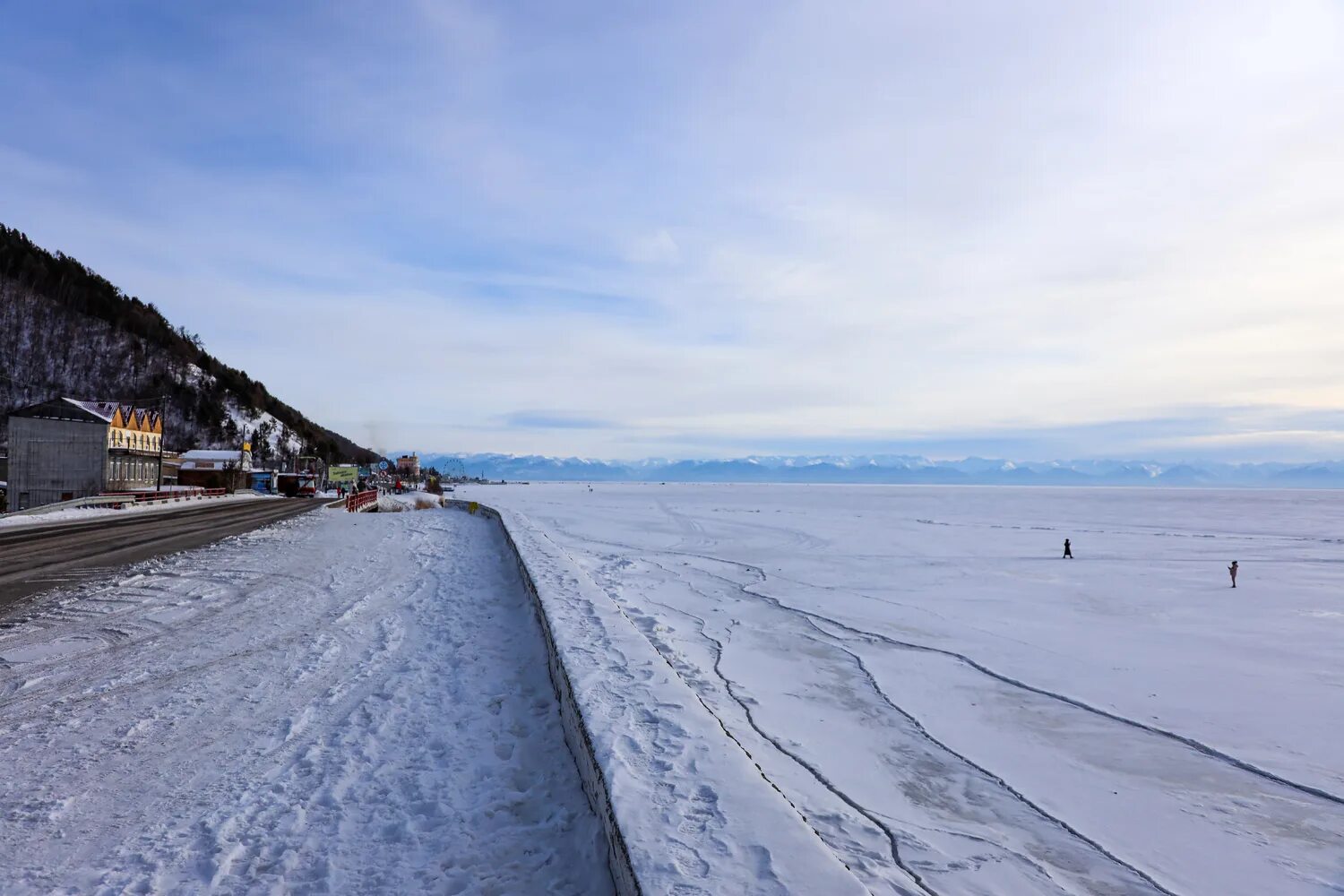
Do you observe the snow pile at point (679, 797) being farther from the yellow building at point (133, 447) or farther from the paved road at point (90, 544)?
the yellow building at point (133, 447)

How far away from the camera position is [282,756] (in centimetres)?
511

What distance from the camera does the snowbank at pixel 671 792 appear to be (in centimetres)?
342

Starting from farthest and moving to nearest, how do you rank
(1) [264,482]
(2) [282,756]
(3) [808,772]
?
(1) [264,482] < (3) [808,772] < (2) [282,756]

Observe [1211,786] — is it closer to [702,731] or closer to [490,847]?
[702,731]

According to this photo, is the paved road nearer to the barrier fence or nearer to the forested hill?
the barrier fence

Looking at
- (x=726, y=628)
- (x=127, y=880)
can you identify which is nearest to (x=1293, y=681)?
(x=726, y=628)

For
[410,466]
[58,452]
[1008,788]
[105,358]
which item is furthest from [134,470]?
[410,466]

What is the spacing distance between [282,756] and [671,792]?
2853 millimetres

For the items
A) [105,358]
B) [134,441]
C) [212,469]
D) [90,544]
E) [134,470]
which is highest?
[105,358]

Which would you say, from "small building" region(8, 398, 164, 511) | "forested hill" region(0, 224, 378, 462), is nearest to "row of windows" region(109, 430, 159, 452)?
"small building" region(8, 398, 164, 511)

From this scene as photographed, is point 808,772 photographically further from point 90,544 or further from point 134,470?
point 134,470

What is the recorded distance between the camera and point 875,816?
527 centimetres

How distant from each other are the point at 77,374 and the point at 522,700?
12712cm

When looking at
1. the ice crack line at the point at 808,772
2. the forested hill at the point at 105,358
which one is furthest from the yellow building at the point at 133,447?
the ice crack line at the point at 808,772
